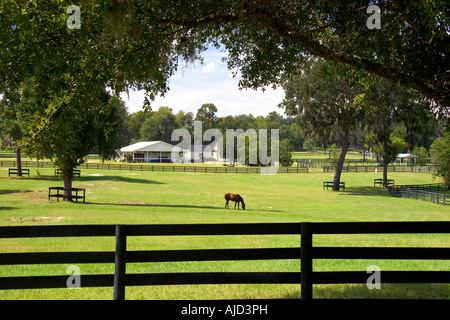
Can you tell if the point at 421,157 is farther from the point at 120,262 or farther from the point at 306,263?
the point at 120,262

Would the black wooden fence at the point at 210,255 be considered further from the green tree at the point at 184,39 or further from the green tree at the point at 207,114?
the green tree at the point at 207,114

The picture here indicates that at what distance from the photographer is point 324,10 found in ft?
27.9

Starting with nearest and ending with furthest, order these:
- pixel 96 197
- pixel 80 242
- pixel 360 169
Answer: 1. pixel 80 242
2. pixel 96 197
3. pixel 360 169

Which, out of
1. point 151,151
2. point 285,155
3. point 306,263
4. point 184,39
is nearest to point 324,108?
point 184,39

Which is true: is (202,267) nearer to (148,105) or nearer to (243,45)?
(148,105)

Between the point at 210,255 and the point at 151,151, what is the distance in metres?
108

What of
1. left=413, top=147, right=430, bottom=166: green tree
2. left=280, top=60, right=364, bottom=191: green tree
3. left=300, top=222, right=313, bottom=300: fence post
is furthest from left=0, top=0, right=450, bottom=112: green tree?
left=413, top=147, right=430, bottom=166: green tree

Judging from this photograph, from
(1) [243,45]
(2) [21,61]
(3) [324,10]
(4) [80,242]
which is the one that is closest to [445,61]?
(3) [324,10]

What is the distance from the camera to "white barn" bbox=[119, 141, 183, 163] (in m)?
111

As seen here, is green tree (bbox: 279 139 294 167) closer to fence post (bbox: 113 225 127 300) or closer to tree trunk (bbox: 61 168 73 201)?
tree trunk (bbox: 61 168 73 201)

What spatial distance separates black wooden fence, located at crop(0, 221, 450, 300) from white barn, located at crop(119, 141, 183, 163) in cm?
10525

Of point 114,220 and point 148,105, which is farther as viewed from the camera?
point 114,220

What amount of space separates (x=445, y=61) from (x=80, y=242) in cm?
1253

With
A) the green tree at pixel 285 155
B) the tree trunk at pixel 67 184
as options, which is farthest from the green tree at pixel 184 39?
the green tree at pixel 285 155
